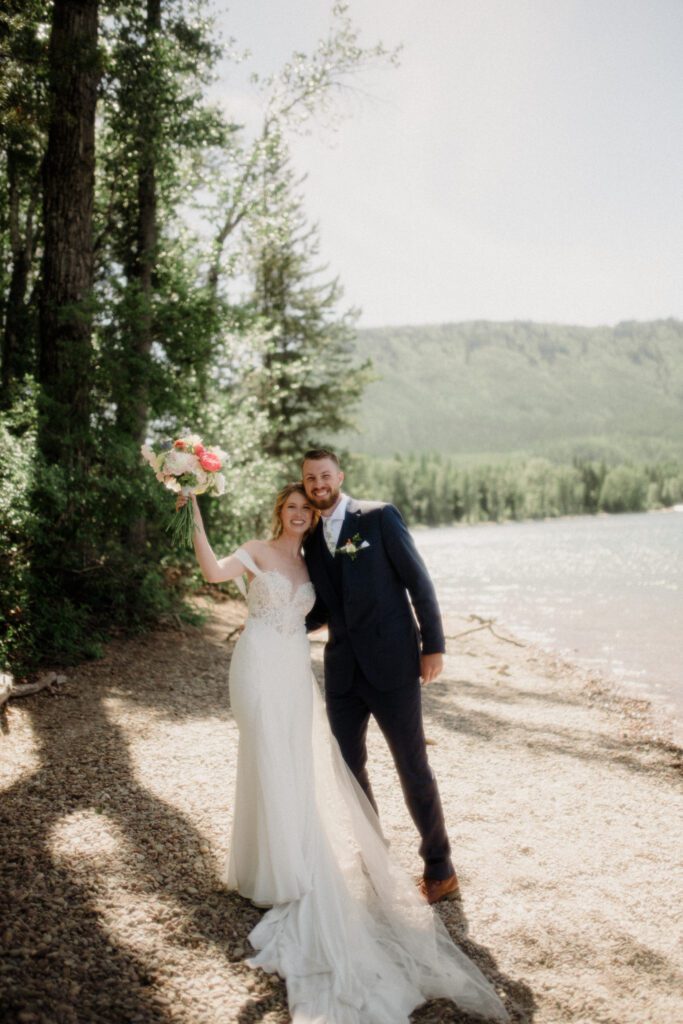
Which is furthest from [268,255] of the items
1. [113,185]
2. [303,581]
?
[303,581]

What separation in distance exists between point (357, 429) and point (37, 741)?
21.3m

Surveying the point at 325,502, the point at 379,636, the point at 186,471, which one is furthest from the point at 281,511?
the point at 379,636

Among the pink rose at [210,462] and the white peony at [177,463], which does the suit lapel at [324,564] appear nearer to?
the pink rose at [210,462]

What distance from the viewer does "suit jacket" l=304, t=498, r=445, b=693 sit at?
14.0 ft

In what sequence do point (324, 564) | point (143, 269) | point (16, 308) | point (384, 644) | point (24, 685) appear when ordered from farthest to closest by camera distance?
point (143, 269)
point (16, 308)
point (24, 685)
point (324, 564)
point (384, 644)

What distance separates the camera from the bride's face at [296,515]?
4387mm

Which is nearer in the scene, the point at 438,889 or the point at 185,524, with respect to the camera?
the point at 438,889

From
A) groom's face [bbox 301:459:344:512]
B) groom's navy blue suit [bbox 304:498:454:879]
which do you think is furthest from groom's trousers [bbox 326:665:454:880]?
groom's face [bbox 301:459:344:512]

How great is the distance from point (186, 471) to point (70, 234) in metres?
7.64

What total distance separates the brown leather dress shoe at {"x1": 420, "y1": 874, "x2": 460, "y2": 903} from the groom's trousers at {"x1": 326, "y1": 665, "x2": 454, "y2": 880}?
0.10 ft

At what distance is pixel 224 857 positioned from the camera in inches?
183

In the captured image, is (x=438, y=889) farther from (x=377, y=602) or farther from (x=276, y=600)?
(x=276, y=600)

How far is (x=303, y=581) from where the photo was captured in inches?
176

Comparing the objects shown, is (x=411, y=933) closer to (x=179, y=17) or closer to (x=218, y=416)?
(x=218, y=416)
